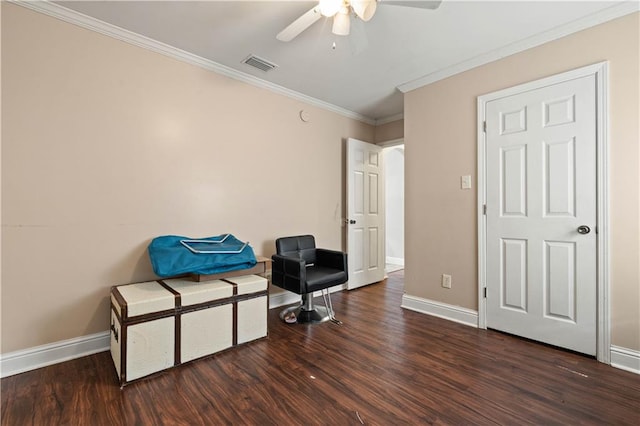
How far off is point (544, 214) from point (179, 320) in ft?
9.67

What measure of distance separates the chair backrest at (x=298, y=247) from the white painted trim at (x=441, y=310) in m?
1.18

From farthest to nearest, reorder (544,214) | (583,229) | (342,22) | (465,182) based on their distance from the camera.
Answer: (465,182)
(544,214)
(583,229)
(342,22)

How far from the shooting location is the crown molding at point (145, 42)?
199 cm

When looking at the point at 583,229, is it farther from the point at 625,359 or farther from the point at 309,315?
the point at 309,315

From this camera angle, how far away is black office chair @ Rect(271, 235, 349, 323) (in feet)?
8.51

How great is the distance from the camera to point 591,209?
212 centimetres

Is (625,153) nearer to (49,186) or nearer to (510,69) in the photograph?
(510,69)

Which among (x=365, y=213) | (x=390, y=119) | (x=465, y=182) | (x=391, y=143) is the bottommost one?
(x=365, y=213)

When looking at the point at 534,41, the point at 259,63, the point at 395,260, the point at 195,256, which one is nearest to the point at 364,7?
the point at 259,63

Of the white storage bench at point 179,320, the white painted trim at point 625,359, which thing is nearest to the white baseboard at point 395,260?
the white painted trim at point 625,359

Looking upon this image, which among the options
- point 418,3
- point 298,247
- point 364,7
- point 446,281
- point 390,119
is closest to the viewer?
point 418,3

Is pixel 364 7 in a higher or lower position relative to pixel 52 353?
higher

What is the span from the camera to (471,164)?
9.05 feet

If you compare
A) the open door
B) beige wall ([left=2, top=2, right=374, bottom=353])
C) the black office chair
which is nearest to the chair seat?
the black office chair
